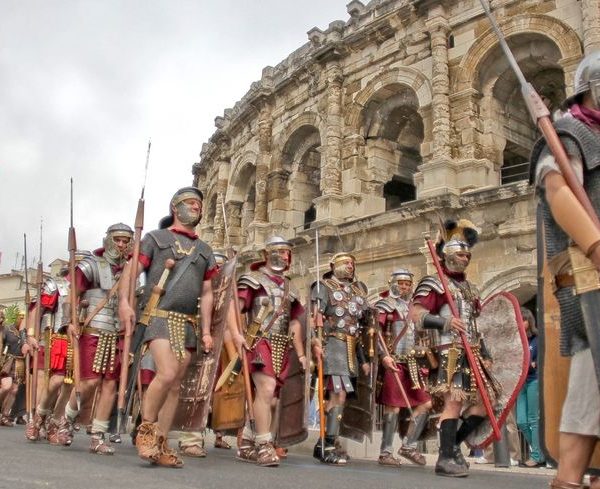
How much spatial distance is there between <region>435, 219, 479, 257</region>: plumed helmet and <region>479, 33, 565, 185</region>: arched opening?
930 cm

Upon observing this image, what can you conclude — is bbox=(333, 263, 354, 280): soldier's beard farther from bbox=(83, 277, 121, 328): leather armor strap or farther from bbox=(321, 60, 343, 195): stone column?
bbox=(321, 60, 343, 195): stone column

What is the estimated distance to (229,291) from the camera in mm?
5523

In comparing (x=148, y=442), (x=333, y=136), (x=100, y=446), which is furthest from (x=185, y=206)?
(x=333, y=136)

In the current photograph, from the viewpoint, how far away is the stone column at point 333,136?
58.1 ft

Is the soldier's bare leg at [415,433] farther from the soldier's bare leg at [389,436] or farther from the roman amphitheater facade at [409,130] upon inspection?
the roman amphitheater facade at [409,130]

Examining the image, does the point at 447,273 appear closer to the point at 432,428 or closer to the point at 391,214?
the point at 432,428

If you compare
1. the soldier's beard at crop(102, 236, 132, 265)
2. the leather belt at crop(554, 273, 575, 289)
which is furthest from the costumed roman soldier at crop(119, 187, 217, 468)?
the leather belt at crop(554, 273, 575, 289)

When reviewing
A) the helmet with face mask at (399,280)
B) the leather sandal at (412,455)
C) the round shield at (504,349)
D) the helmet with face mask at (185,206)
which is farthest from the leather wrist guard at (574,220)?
the helmet with face mask at (399,280)

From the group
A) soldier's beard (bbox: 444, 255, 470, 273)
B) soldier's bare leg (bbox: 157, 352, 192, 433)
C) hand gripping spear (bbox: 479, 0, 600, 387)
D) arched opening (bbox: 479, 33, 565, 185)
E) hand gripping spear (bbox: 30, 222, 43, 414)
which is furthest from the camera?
arched opening (bbox: 479, 33, 565, 185)

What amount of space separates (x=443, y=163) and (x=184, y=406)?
10542 mm

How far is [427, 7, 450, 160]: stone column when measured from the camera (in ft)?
50.1

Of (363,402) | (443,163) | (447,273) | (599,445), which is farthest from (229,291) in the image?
(443,163)

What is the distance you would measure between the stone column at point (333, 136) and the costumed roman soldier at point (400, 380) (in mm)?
9746

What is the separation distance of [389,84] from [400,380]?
38.3 feet
